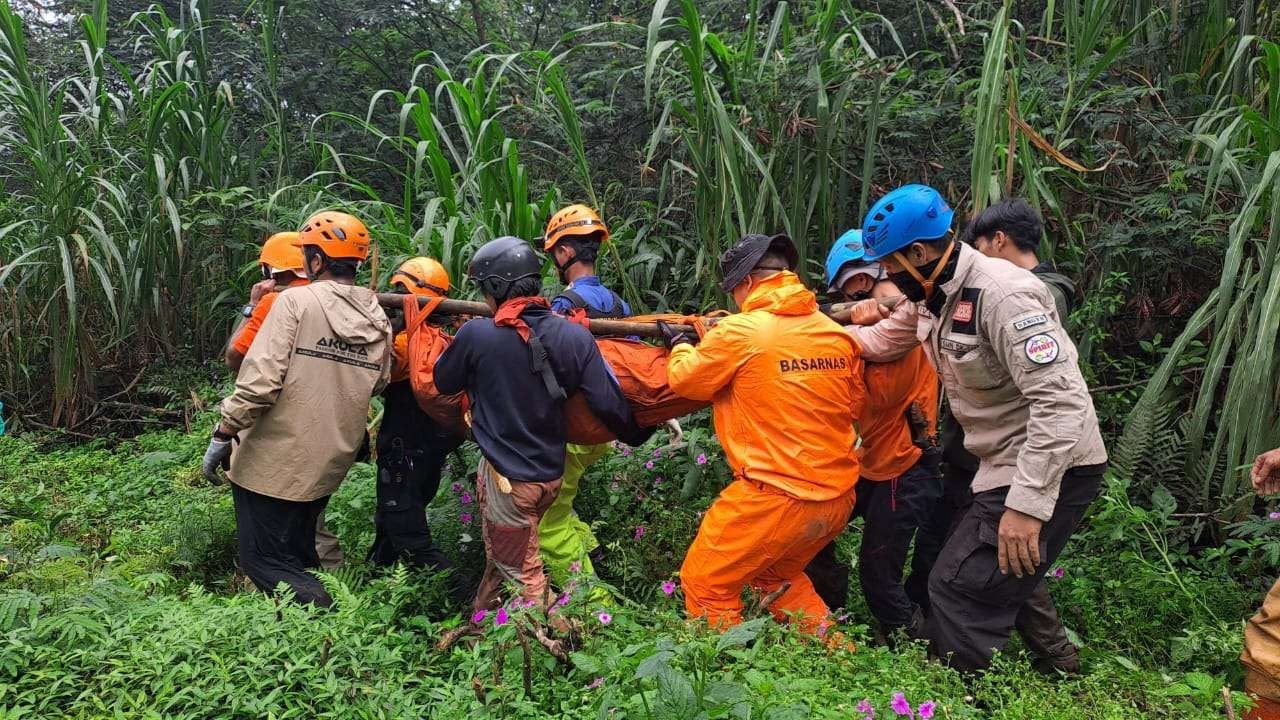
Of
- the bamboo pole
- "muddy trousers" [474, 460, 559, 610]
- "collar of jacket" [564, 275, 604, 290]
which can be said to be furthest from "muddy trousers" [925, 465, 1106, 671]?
"collar of jacket" [564, 275, 604, 290]

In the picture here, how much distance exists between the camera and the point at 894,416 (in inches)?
148

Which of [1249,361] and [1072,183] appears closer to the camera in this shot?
[1249,361]

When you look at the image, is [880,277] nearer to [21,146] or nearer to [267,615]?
[267,615]

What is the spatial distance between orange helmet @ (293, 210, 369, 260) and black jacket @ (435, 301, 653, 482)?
0.76 meters

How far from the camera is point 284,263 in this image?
14.4 ft

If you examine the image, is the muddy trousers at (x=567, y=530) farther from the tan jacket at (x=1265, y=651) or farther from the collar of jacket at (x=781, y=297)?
the tan jacket at (x=1265, y=651)

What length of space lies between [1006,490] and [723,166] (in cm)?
213

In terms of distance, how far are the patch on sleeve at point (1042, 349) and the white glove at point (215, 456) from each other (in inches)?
129

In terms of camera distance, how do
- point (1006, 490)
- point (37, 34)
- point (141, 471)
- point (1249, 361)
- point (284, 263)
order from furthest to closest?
point (37, 34) → point (141, 471) → point (284, 263) → point (1249, 361) → point (1006, 490)

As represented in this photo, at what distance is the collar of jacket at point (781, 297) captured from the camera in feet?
11.0

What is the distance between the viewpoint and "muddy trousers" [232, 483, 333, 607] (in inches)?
146

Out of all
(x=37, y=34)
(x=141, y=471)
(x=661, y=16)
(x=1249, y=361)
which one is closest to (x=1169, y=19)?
(x=1249, y=361)

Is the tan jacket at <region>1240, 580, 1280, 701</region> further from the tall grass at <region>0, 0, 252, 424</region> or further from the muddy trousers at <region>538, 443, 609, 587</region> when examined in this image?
the tall grass at <region>0, 0, 252, 424</region>

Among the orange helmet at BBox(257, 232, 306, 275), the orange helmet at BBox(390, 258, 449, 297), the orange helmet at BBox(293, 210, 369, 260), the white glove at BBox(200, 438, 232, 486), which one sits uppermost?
the orange helmet at BBox(293, 210, 369, 260)
